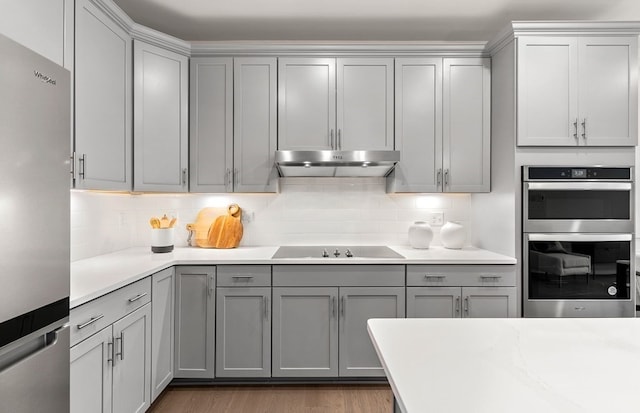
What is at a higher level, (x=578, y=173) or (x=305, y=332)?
(x=578, y=173)

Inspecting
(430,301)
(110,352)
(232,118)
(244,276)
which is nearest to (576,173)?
(430,301)

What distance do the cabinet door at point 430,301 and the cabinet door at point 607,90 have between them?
53.0 inches

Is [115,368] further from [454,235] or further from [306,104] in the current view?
[454,235]

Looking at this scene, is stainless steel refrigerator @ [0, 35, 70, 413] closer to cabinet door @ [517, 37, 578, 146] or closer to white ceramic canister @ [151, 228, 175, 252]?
white ceramic canister @ [151, 228, 175, 252]

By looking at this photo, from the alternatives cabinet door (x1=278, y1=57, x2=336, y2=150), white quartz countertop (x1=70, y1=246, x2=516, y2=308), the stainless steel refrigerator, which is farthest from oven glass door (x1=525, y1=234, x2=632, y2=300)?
the stainless steel refrigerator

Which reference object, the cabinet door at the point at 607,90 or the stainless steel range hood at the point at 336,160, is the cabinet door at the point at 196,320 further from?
the cabinet door at the point at 607,90

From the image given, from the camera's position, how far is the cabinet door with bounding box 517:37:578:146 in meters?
2.63

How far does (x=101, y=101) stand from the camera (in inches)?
88.1

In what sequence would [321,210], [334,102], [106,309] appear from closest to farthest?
1. [106,309]
2. [334,102]
3. [321,210]

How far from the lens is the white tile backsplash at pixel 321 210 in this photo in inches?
129

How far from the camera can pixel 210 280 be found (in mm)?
2627

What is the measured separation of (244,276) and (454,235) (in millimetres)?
1642

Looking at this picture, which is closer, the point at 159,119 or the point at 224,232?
the point at 159,119

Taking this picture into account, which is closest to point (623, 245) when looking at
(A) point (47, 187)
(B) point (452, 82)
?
(B) point (452, 82)
